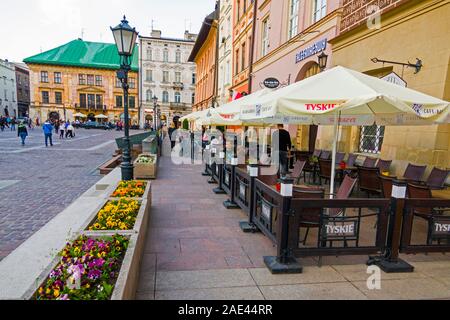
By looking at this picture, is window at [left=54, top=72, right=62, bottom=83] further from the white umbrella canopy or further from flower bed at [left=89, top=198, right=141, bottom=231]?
the white umbrella canopy

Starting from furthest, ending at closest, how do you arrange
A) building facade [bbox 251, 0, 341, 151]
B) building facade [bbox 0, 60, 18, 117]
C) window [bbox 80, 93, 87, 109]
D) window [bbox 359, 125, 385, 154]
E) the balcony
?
building facade [bbox 0, 60, 18, 117] < the balcony < window [bbox 80, 93, 87, 109] < building facade [bbox 251, 0, 341, 151] < window [bbox 359, 125, 385, 154]

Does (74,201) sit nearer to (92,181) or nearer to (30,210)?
(30,210)

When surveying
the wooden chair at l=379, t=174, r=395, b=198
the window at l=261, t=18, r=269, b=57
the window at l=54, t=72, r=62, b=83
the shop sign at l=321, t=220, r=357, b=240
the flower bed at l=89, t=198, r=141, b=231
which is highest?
the window at l=54, t=72, r=62, b=83

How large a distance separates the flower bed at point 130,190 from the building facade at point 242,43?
14.1 meters

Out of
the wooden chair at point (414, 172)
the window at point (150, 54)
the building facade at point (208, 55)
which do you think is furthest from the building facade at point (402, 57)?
the window at point (150, 54)

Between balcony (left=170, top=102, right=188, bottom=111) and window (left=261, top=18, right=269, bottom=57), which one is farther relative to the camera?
balcony (left=170, top=102, right=188, bottom=111)

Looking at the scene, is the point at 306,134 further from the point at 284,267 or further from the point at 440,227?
the point at 284,267

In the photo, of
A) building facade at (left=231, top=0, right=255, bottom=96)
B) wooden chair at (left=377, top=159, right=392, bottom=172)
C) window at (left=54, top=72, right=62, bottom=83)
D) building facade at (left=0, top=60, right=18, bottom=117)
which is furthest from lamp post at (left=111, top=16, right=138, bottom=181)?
building facade at (left=0, top=60, right=18, bottom=117)

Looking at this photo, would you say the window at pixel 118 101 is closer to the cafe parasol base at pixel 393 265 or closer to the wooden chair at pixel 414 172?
the wooden chair at pixel 414 172

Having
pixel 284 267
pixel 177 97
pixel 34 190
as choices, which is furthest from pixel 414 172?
pixel 177 97

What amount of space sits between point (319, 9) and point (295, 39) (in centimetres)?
154

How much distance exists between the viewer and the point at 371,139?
9.41 metres

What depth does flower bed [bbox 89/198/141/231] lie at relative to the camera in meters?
3.65

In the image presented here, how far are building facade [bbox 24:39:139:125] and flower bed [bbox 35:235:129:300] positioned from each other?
59897mm
